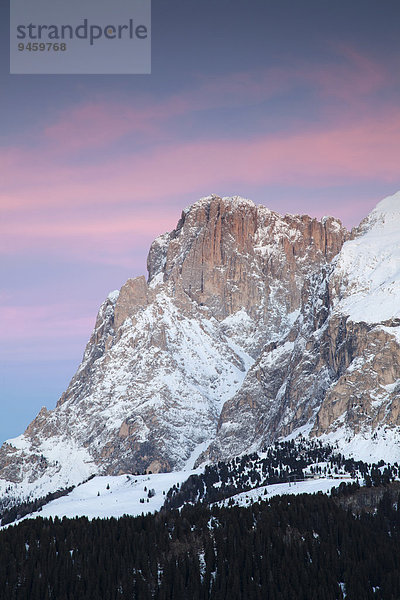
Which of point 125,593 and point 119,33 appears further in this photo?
point 125,593

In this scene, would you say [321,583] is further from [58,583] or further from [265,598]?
[58,583]

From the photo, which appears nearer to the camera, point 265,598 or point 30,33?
point 30,33

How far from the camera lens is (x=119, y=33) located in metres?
178

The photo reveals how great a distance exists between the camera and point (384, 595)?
197625 millimetres

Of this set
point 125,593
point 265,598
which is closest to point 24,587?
point 125,593

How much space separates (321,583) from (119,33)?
430ft

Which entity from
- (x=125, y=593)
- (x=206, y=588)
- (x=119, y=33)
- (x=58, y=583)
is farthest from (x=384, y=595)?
(x=119, y=33)

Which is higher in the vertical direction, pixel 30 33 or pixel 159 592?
pixel 30 33

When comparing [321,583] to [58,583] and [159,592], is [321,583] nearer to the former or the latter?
[159,592]

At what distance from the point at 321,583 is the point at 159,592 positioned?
37.7 meters

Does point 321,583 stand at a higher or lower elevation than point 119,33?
lower

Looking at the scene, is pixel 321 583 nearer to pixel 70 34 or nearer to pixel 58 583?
pixel 58 583

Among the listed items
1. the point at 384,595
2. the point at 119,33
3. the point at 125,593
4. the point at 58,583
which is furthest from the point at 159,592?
the point at 119,33

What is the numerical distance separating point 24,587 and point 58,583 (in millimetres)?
7764
